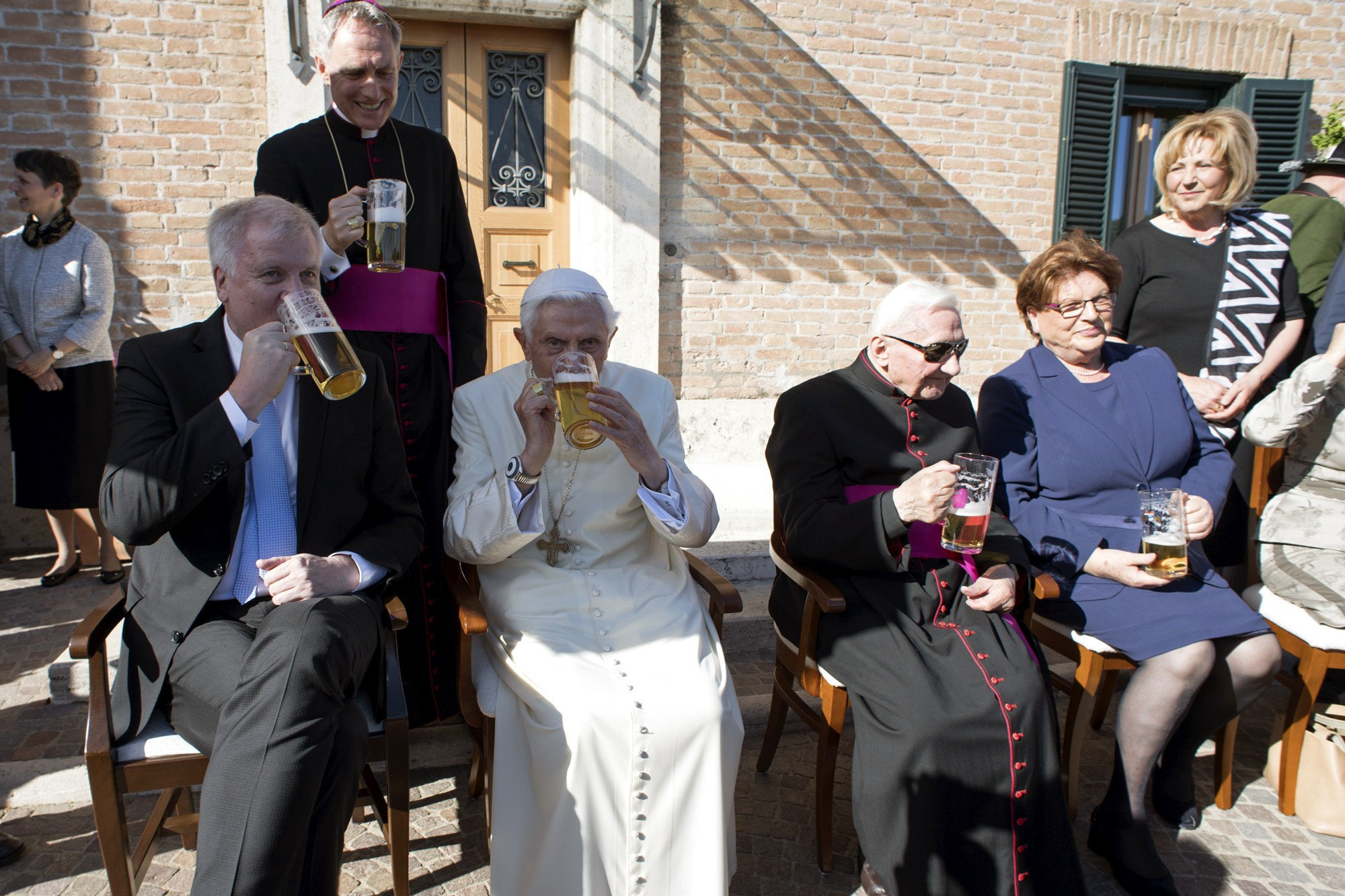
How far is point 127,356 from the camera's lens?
86.6 inches

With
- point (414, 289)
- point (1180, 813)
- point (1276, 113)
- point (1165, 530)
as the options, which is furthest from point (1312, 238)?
point (1276, 113)

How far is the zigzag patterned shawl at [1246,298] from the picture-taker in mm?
3492

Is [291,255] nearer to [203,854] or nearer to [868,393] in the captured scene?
[203,854]

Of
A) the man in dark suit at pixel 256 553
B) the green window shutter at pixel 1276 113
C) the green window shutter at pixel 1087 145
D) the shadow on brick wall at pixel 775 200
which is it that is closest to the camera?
the man in dark suit at pixel 256 553

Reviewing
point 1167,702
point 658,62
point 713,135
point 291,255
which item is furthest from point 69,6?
point 1167,702

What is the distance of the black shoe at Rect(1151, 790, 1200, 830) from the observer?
2.89 m

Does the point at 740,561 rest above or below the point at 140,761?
below

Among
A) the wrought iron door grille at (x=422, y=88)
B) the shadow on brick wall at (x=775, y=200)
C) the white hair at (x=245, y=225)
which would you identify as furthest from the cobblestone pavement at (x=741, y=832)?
the wrought iron door grille at (x=422, y=88)

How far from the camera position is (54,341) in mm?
4707

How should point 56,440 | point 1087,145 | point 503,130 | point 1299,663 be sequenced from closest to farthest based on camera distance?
point 1299,663
point 56,440
point 503,130
point 1087,145

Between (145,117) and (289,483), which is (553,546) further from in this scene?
(145,117)

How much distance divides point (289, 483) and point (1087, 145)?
647cm

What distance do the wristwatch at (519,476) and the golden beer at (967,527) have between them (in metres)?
1.12

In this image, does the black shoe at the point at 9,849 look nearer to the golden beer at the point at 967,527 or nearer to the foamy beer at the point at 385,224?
the foamy beer at the point at 385,224
